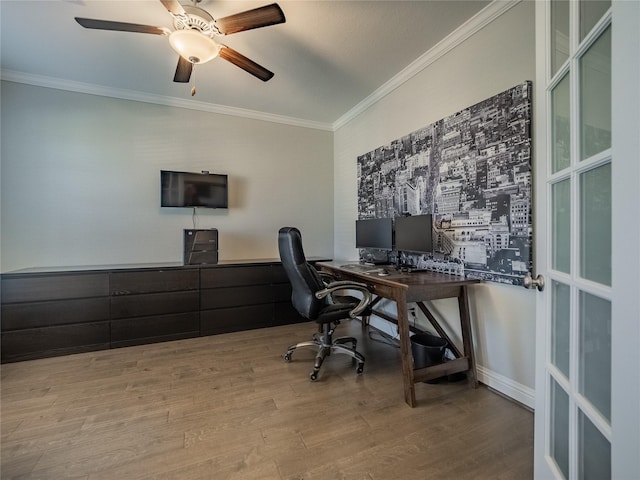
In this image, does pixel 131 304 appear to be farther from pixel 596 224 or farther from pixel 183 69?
pixel 596 224

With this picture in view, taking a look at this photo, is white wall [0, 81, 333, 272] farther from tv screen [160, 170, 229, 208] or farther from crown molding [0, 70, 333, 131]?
tv screen [160, 170, 229, 208]

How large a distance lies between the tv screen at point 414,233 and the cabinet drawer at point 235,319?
5.96 ft

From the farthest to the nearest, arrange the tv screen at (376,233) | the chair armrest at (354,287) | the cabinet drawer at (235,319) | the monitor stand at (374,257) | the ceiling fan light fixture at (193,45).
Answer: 1. the cabinet drawer at (235,319)
2. the monitor stand at (374,257)
3. the tv screen at (376,233)
4. the chair armrest at (354,287)
5. the ceiling fan light fixture at (193,45)

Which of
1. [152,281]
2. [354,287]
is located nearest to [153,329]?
[152,281]

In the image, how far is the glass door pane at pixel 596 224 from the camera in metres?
0.72

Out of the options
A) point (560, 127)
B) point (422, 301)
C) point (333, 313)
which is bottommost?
point (333, 313)

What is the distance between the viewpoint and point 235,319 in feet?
10.8

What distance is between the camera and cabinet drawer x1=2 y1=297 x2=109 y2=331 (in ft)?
8.26

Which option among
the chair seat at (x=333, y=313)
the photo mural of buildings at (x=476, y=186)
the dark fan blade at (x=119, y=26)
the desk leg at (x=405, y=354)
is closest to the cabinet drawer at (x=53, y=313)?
the chair seat at (x=333, y=313)

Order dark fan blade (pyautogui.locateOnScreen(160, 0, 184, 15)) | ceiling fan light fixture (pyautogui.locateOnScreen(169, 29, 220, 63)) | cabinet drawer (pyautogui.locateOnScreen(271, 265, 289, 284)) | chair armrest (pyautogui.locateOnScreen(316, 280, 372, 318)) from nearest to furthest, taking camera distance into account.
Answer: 1. dark fan blade (pyautogui.locateOnScreen(160, 0, 184, 15))
2. ceiling fan light fixture (pyautogui.locateOnScreen(169, 29, 220, 63))
3. chair armrest (pyautogui.locateOnScreen(316, 280, 372, 318))
4. cabinet drawer (pyautogui.locateOnScreen(271, 265, 289, 284))

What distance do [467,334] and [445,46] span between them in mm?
2335

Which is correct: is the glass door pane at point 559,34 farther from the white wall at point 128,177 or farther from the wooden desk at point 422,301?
the white wall at point 128,177

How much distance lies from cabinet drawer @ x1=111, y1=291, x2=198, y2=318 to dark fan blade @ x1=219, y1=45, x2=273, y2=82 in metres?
2.29

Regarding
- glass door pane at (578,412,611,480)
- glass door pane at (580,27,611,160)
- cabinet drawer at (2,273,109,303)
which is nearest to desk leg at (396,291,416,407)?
glass door pane at (578,412,611,480)
